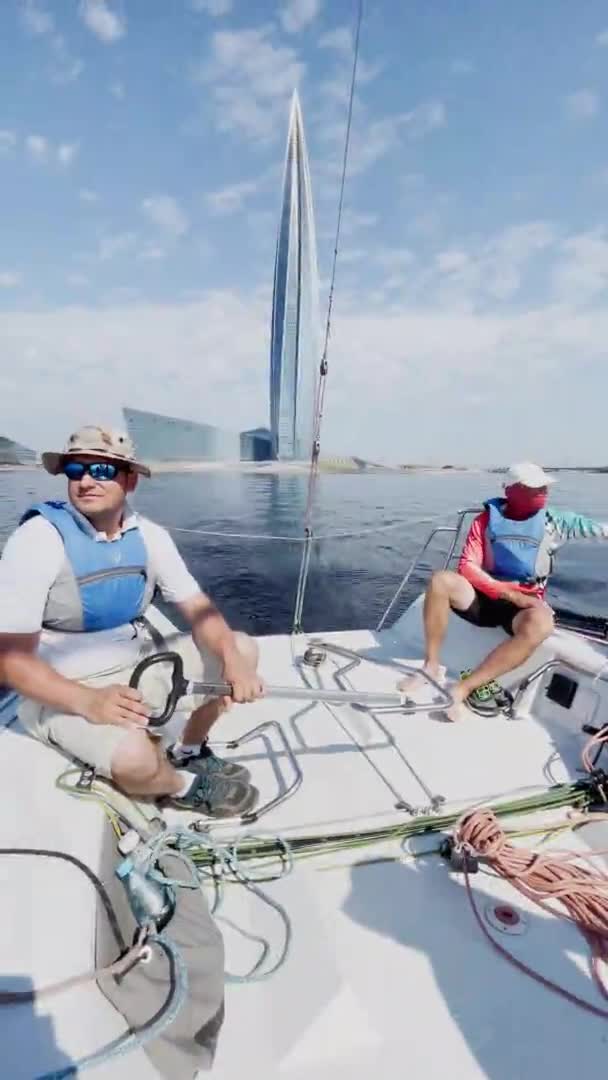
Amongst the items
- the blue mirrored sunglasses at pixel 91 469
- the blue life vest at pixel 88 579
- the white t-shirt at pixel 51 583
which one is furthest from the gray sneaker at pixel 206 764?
the blue mirrored sunglasses at pixel 91 469

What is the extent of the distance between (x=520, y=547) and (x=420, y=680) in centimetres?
83

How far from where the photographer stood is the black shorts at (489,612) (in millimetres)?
2631

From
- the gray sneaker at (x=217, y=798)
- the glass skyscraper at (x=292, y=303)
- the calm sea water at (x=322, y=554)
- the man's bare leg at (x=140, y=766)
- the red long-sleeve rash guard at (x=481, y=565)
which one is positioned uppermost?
the glass skyscraper at (x=292, y=303)

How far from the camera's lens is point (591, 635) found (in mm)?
2650

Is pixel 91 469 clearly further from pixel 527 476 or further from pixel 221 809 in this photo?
pixel 527 476

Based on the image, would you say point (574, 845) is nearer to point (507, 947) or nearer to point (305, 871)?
point (507, 947)

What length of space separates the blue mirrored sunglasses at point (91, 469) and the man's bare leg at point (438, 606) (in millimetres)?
1651

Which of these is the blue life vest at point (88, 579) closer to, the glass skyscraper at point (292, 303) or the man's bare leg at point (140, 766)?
the man's bare leg at point (140, 766)

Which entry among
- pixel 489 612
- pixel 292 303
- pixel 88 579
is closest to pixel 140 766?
pixel 88 579

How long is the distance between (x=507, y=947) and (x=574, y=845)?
48cm

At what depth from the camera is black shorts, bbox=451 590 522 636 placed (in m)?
2.63

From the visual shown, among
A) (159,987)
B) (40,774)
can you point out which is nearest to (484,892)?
(159,987)

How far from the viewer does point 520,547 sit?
2.74 metres

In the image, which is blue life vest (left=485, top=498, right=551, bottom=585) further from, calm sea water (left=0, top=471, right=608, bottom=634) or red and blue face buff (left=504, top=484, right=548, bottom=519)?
calm sea water (left=0, top=471, right=608, bottom=634)
